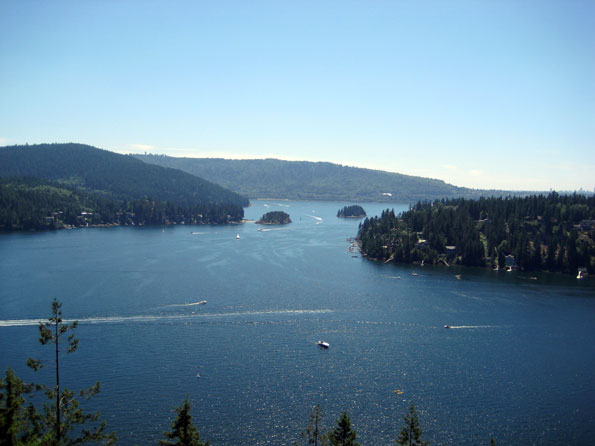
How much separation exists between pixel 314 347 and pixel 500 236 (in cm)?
9193

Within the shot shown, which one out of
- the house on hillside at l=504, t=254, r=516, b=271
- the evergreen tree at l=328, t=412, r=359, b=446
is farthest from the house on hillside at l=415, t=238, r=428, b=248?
the evergreen tree at l=328, t=412, r=359, b=446

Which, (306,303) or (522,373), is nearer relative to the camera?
(522,373)

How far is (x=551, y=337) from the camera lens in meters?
70.9

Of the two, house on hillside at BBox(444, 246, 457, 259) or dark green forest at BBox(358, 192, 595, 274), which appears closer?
dark green forest at BBox(358, 192, 595, 274)

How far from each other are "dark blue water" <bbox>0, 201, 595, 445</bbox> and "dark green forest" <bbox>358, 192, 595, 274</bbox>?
10.3 meters

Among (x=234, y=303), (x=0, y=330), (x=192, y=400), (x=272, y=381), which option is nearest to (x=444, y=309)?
(x=234, y=303)

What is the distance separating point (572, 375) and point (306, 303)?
42060 millimetres

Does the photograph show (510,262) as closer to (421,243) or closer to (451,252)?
(451,252)

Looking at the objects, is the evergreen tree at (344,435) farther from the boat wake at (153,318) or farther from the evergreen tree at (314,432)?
the boat wake at (153,318)

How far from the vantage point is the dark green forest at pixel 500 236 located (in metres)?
123

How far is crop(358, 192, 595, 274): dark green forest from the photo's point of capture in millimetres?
122875

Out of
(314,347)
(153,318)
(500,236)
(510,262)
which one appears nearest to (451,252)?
(500,236)

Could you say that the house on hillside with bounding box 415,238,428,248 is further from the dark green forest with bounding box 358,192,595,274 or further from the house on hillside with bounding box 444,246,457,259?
the house on hillside with bounding box 444,246,457,259

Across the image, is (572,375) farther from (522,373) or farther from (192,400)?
(192,400)
